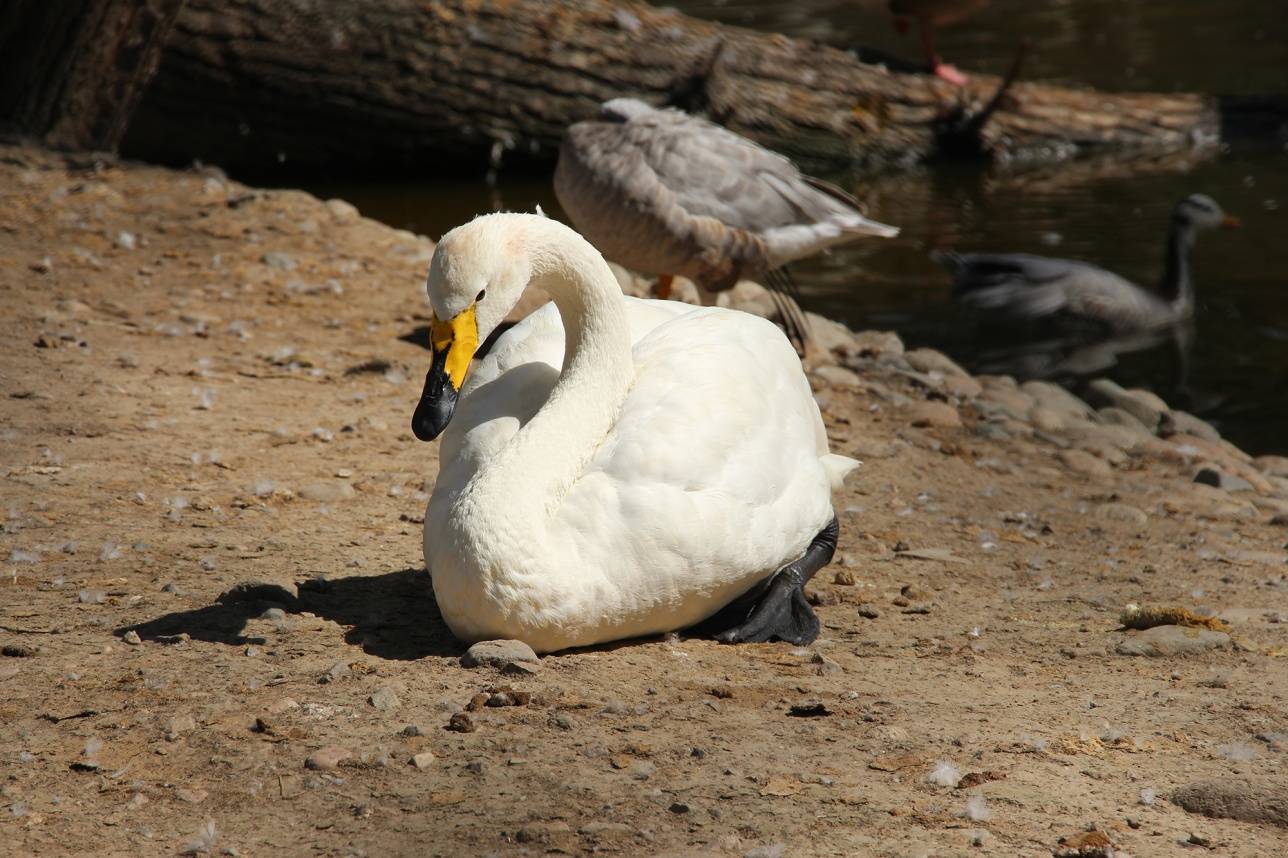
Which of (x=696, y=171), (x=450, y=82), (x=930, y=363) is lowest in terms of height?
(x=450, y=82)

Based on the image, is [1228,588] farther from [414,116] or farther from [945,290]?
[414,116]

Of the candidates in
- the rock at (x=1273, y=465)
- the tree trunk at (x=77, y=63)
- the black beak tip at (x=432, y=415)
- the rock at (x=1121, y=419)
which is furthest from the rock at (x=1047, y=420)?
the tree trunk at (x=77, y=63)

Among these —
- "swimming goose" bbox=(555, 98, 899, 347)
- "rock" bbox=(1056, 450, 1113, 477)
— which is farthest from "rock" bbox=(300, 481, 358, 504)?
"rock" bbox=(1056, 450, 1113, 477)

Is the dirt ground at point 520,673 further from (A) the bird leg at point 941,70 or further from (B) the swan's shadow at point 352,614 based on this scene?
(A) the bird leg at point 941,70

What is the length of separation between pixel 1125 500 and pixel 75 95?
7.02 metres

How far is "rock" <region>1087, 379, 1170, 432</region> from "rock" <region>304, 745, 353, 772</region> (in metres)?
5.49

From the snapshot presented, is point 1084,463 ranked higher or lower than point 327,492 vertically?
higher

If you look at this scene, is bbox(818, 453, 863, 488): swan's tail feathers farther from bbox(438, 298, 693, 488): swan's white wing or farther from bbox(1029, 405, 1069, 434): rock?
bbox(1029, 405, 1069, 434): rock

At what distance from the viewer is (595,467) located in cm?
393

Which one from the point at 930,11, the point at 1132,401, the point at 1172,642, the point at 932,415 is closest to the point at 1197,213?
the point at 1132,401

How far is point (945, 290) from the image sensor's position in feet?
33.0

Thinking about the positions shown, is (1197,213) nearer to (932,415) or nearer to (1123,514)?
(932,415)

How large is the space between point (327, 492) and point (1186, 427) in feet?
15.3

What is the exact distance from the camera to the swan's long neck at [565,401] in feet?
12.3
